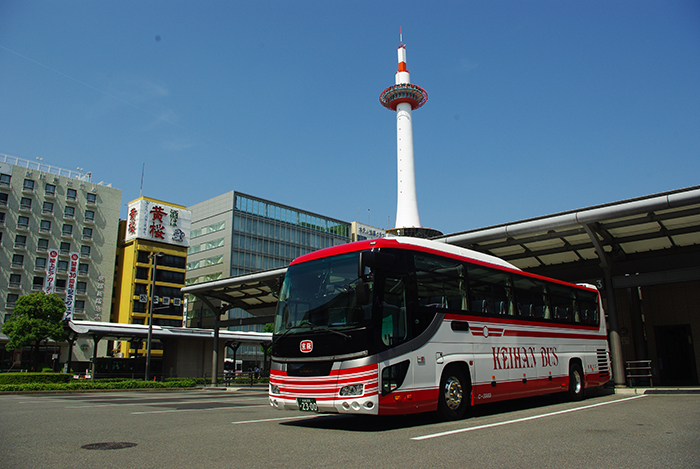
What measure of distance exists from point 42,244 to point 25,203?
5616 millimetres

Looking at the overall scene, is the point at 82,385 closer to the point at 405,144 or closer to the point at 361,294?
the point at 361,294

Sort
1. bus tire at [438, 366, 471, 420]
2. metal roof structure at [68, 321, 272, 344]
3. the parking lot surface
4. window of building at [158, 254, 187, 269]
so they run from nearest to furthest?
the parking lot surface
bus tire at [438, 366, 471, 420]
metal roof structure at [68, 321, 272, 344]
window of building at [158, 254, 187, 269]

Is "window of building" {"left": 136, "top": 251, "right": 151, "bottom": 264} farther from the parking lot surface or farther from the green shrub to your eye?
the parking lot surface

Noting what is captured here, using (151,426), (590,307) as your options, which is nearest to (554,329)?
(590,307)

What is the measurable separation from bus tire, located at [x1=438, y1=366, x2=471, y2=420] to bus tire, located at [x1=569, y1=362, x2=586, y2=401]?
5.11 metres

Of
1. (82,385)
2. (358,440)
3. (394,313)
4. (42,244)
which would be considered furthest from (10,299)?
(358,440)

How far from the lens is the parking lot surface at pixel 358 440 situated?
18.2ft

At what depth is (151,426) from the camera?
8836mm

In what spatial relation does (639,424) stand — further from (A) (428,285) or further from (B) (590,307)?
(B) (590,307)

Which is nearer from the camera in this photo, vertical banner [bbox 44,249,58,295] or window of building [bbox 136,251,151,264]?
vertical banner [bbox 44,249,58,295]

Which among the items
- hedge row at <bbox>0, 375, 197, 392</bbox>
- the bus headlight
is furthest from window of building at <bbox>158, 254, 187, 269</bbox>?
the bus headlight

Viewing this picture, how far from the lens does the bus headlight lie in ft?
26.7

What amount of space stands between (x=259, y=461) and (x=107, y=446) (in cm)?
234

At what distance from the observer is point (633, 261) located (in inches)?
759
